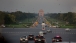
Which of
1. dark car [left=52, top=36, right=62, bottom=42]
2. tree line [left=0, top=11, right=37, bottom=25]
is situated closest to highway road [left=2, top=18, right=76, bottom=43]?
dark car [left=52, top=36, right=62, bottom=42]

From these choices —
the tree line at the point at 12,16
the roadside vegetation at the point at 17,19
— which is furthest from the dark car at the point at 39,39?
the tree line at the point at 12,16

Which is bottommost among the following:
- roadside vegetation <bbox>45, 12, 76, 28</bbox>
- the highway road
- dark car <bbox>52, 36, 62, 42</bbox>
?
dark car <bbox>52, 36, 62, 42</bbox>

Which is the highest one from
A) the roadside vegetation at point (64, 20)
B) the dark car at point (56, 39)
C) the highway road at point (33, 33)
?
the roadside vegetation at point (64, 20)

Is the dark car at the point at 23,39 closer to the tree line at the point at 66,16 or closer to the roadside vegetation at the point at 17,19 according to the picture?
the roadside vegetation at the point at 17,19

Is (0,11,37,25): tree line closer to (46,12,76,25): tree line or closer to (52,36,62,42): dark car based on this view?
(46,12,76,25): tree line

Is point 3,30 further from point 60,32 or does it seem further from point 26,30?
point 60,32

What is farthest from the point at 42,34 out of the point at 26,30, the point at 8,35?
the point at 8,35

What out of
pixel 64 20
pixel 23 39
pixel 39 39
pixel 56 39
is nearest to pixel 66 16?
pixel 64 20
